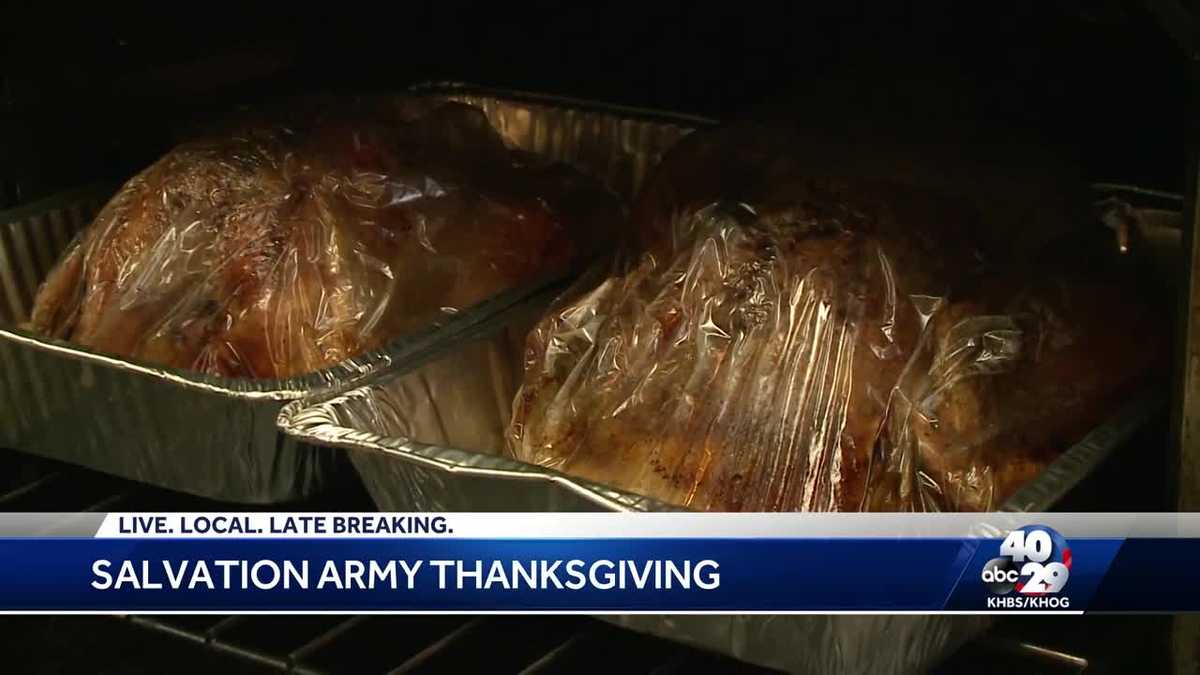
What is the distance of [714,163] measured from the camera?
1124 mm

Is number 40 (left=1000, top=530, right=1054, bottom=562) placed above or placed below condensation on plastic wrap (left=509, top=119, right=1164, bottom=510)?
below

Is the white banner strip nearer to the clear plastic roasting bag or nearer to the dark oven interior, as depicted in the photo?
the dark oven interior

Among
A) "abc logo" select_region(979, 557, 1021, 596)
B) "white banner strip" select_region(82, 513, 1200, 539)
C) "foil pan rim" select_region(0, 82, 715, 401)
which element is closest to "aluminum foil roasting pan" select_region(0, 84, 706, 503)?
"foil pan rim" select_region(0, 82, 715, 401)

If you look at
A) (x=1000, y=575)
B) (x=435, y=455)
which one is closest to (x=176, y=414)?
(x=435, y=455)

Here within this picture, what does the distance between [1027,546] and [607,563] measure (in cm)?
23

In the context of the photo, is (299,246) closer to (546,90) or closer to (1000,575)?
(546,90)

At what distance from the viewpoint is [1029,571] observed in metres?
0.84

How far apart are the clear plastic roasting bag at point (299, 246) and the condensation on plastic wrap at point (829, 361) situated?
0.15m

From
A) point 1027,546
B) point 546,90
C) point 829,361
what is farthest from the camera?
point 546,90

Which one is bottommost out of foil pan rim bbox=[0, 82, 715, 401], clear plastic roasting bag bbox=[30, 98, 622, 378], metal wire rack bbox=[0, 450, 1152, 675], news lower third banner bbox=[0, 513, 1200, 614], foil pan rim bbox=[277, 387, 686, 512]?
metal wire rack bbox=[0, 450, 1152, 675]

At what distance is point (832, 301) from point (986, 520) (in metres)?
0.21

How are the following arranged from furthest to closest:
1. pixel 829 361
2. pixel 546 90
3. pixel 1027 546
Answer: pixel 546 90 < pixel 829 361 < pixel 1027 546

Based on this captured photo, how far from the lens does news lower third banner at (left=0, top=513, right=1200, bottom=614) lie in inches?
32.4

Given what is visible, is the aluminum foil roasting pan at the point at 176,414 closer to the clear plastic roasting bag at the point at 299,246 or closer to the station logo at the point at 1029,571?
the clear plastic roasting bag at the point at 299,246
